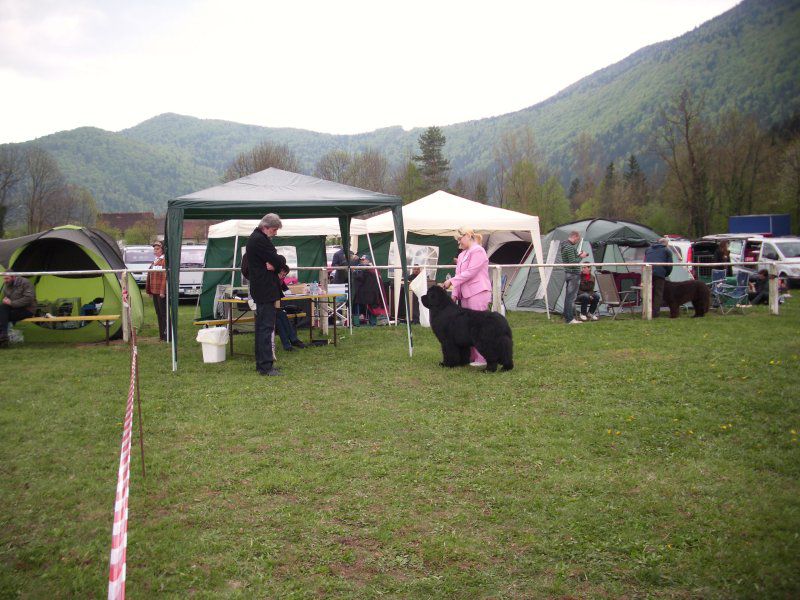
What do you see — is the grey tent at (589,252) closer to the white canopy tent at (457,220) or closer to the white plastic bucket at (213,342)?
the white canopy tent at (457,220)

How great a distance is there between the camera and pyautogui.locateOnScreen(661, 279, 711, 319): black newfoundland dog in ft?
43.6

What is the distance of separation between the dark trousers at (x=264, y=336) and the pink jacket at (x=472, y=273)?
2.52 meters

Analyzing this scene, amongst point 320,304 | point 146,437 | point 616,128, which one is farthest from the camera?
point 616,128

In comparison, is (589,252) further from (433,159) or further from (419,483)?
(433,159)

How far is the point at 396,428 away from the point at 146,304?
15.1 m

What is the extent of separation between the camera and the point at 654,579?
3043mm

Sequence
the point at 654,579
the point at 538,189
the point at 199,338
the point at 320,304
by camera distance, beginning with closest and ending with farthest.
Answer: the point at 654,579 → the point at 199,338 → the point at 320,304 → the point at 538,189

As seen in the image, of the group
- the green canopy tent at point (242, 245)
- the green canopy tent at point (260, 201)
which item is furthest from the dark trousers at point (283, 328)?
the green canopy tent at point (242, 245)

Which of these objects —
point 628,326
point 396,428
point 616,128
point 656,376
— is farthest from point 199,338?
point 616,128

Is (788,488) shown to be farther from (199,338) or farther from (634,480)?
(199,338)

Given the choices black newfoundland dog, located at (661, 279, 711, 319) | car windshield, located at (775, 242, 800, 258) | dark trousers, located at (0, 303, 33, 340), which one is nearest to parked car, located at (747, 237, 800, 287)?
car windshield, located at (775, 242, 800, 258)

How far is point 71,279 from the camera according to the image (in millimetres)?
12812

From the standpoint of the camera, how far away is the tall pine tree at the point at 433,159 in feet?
198

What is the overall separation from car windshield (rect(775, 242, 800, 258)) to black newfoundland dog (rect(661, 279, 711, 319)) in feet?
32.6
